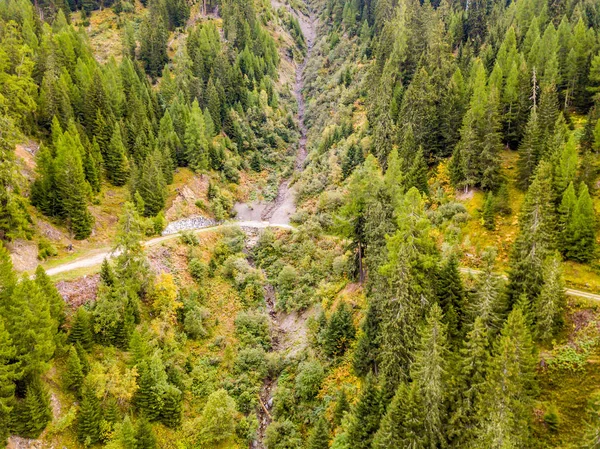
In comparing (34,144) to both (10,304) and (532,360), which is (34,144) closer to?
(10,304)

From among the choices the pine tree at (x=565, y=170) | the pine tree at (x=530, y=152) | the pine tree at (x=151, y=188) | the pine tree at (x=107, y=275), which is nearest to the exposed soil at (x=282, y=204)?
the pine tree at (x=151, y=188)

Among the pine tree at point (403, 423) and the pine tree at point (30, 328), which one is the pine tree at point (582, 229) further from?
the pine tree at point (30, 328)

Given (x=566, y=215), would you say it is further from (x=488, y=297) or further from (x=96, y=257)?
(x=96, y=257)

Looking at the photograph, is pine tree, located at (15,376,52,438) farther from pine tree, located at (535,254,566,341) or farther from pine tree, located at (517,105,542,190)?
pine tree, located at (517,105,542,190)

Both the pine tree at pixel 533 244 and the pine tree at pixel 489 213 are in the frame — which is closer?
the pine tree at pixel 533 244

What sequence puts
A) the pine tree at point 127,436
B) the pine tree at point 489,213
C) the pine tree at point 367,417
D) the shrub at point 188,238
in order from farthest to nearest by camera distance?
1. the shrub at point 188,238
2. the pine tree at point 489,213
3. the pine tree at point 127,436
4. the pine tree at point 367,417

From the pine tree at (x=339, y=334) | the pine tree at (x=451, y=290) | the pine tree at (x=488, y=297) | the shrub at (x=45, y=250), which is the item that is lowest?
the pine tree at (x=339, y=334)

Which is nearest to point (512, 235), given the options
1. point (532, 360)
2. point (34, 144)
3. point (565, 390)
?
point (565, 390)

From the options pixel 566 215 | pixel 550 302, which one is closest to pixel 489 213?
pixel 566 215
